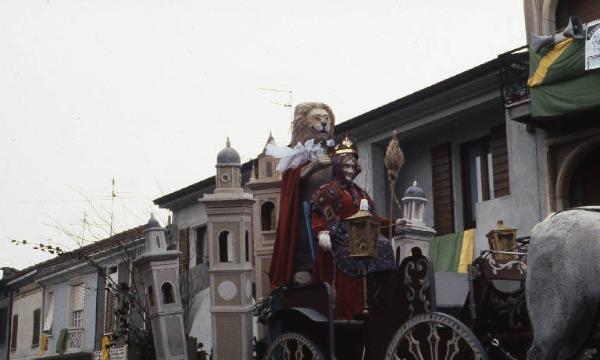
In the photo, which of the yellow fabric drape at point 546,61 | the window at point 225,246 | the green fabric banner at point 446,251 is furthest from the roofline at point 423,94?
the window at point 225,246

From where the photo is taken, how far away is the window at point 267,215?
48.3 ft

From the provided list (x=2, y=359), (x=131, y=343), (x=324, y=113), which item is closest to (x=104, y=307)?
(x=2, y=359)

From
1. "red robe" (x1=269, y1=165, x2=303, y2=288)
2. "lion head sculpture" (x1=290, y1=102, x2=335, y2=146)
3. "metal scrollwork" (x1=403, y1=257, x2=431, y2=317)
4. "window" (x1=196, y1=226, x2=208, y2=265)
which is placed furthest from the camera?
"window" (x1=196, y1=226, x2=208, y2=265)

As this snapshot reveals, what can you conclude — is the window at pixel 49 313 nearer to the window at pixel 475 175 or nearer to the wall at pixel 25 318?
the wall at pixel 25 318

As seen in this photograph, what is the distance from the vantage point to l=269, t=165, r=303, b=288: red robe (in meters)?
10.1

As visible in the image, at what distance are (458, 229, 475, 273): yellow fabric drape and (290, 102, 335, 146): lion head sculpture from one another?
29.0 feet

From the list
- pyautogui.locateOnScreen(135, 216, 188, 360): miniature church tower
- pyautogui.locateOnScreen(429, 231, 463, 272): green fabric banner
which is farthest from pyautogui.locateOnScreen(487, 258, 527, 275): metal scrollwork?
pyautogui.locateOnScreen(429, 231, 463, 272): green fabric banner

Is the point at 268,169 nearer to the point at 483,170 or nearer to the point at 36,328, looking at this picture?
the point at 483,170

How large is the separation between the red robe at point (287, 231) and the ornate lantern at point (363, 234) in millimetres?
1662

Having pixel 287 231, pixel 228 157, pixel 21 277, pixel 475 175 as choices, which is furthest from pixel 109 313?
pixel 287 231

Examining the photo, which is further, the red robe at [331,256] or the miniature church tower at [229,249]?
the miniature church tower at [229,249]

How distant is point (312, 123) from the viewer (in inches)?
433

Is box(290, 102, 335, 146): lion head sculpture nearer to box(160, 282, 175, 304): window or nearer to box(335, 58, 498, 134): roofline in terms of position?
box(160, 282, 175, 304): window

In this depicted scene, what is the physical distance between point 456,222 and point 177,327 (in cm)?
771
